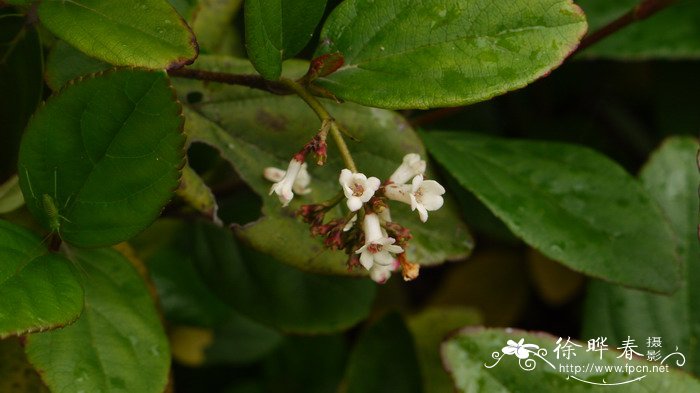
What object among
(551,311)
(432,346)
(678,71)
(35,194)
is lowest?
(551,311)

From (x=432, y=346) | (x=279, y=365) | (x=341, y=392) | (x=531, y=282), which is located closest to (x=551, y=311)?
(x=531, y=282)

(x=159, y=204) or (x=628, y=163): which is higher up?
(x=159, y=204)

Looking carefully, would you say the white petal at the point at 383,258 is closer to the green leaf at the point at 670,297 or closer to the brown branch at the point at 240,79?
the brown branch at the point at 240,79

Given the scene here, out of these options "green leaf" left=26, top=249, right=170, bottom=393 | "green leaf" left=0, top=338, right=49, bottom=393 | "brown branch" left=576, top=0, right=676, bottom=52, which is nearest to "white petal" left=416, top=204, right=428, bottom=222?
"green leaf" left=26, top=249, right=170, bottom=393

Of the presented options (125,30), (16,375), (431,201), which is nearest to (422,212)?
(431,201)

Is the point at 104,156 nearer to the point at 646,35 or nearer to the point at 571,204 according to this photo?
the point at 571,204

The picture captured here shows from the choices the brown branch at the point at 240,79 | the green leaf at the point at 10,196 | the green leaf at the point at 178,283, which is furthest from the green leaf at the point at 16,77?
the green leaf at the point at 178,283

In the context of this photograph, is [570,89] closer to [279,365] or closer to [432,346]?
[432,346]
